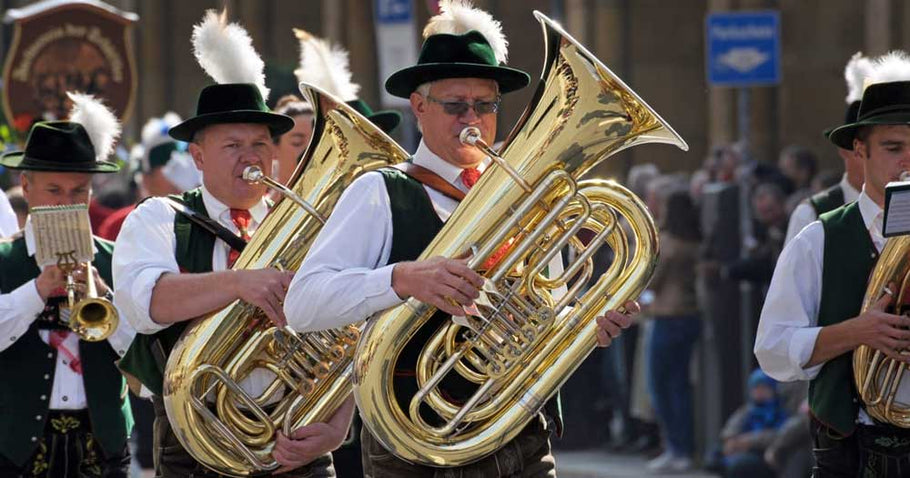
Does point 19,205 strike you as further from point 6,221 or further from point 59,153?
point 59,153

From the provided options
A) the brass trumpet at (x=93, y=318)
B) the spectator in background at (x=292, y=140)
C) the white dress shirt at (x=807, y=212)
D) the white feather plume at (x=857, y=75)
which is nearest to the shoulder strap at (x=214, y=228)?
the brass trumpet at (x=93, y=318)

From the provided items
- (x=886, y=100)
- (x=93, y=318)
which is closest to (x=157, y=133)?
(x=93, y=318)

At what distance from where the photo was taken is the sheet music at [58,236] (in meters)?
7.50

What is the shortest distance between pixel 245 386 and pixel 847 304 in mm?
2168

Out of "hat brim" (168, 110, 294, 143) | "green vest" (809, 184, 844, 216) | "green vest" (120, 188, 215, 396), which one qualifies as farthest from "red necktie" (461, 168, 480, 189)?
"green vest" (809, 184, 844, 216)

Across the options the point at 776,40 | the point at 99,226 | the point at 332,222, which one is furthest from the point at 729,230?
the point at 332,222

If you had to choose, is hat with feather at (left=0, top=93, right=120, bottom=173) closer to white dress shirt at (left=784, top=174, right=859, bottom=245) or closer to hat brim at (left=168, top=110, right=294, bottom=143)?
hat brim at (left=168, top=110, right=294, bottom=143)

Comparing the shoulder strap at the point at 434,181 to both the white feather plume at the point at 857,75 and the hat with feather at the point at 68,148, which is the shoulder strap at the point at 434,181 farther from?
the white feather plume at the point at 857,75

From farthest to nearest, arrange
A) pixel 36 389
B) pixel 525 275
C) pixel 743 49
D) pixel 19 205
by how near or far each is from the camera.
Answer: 1. pixel 743 49
2. pixel 19 205
3. pixel 36 389
4. pixel 525 275

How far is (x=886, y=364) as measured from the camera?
677 centimetres

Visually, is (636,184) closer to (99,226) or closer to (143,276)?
(99,226)

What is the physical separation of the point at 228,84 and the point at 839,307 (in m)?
2.40

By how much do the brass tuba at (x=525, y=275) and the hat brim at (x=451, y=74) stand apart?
20 centimetres

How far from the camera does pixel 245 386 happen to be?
6879 mm
